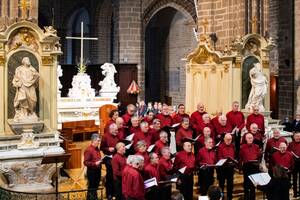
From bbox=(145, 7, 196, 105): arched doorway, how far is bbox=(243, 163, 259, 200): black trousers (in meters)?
15.3

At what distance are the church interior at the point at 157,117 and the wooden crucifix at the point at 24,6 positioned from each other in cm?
2

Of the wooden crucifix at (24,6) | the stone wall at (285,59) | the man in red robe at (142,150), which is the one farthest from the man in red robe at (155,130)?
the stone wall at (285,59)

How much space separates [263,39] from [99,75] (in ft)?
36.6

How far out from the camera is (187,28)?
2456 cm

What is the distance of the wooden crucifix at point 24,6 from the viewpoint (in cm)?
1031

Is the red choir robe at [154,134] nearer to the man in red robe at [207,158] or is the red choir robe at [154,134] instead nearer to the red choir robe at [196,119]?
the man in red robe at [207,158]

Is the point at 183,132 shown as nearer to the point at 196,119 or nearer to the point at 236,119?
the point at 196,119

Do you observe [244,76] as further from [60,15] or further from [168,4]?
[60,15]

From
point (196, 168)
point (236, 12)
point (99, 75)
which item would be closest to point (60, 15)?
point (99, 75)

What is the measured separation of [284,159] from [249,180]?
721 mm

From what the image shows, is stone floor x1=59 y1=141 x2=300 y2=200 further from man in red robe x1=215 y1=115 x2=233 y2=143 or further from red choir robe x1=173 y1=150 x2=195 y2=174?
red choir robe x1=173 y1=150 x2=195 y2=174

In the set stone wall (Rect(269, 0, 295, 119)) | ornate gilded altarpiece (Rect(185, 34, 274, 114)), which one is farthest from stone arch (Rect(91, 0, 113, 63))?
ornate gilded altarpiece (Rect(185, 34, 274, 114))

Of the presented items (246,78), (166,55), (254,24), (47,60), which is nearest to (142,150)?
(47,60)

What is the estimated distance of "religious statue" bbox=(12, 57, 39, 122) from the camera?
Answer: 9812 mm
